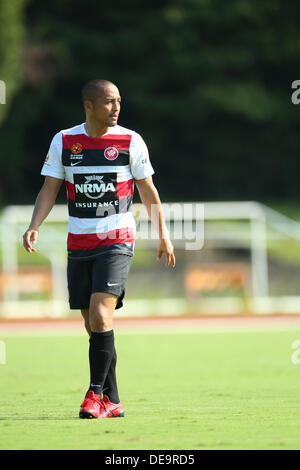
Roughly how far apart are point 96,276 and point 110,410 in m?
0.83

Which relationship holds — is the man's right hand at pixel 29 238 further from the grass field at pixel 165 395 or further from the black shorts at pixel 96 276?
the grass field at pixel 165 395

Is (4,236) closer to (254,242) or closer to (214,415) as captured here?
(254,242)

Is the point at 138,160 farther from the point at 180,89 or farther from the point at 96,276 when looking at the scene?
the point at 180,89

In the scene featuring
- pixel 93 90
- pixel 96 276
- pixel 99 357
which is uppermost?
pixel 93 90

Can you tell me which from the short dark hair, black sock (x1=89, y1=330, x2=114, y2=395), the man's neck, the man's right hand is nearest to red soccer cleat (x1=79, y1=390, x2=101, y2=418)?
black sock (x1=89, y1=330, x2=114, y2=395)

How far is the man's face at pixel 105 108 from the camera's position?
240 inches

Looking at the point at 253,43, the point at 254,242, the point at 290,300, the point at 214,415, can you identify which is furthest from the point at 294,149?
the point at 214,415

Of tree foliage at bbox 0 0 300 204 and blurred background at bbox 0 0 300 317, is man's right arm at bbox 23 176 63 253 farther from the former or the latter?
tree foliage at bbox 0 0 300 204

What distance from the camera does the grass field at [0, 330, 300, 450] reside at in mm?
4984

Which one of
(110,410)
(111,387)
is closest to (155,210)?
(111,387)

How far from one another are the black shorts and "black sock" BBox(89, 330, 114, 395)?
0.86 ft

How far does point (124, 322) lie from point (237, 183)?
16.5 metres

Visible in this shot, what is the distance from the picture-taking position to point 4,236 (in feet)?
73.9

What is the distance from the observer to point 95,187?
612 cm
